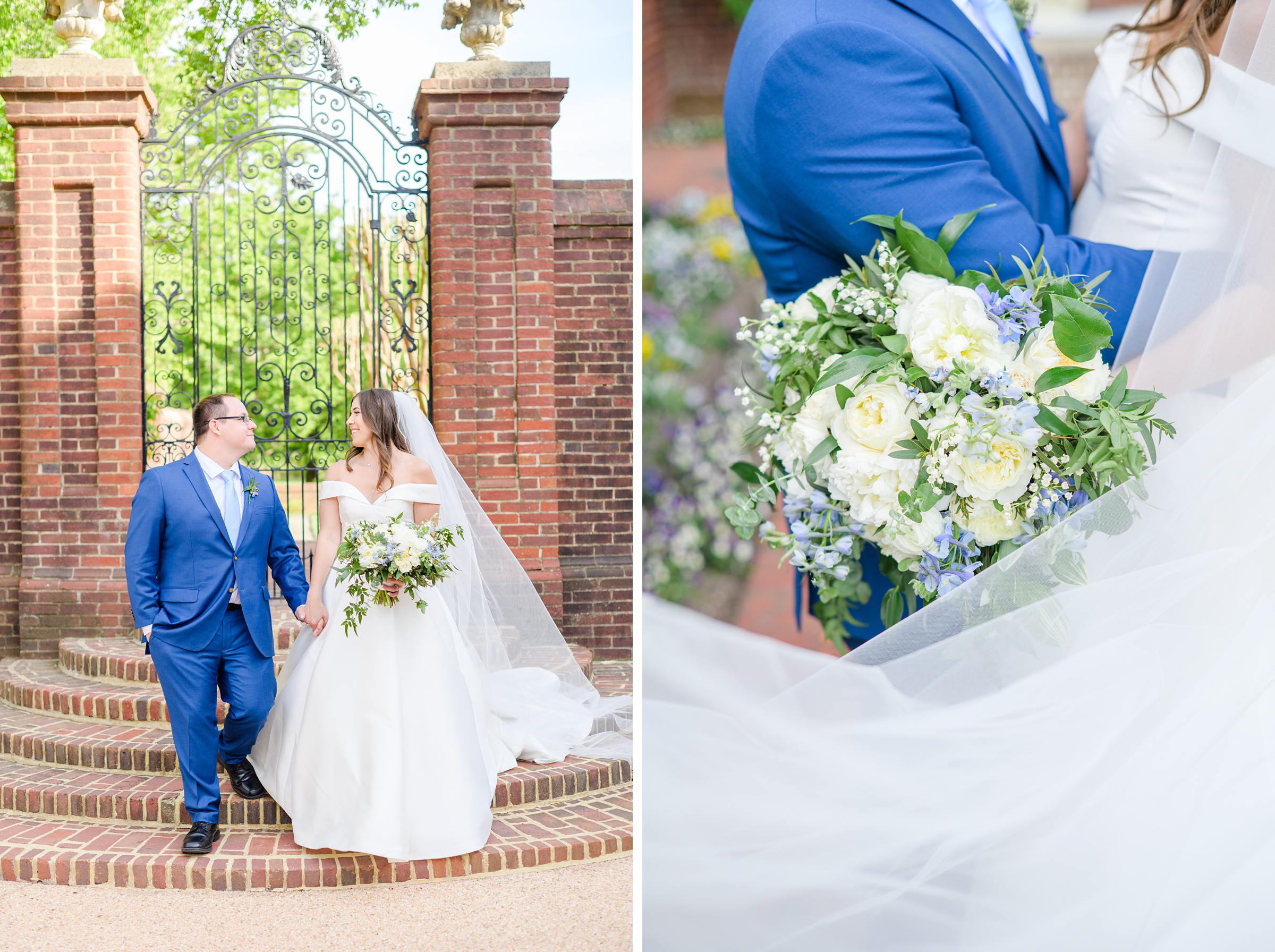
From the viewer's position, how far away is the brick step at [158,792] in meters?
4.05

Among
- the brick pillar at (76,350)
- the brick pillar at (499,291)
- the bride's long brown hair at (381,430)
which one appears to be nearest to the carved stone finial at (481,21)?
the brick pillar at (499,291)

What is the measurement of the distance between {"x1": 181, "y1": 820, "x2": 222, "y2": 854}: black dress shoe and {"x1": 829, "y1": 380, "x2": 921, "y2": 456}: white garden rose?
10.4 feet

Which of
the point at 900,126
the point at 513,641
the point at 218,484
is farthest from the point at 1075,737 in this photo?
the point at 513,641

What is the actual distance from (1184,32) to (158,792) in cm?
441

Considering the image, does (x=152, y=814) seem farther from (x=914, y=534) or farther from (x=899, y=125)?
(x=899, y=125)

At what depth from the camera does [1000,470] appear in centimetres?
151

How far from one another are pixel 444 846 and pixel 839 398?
8.78ft

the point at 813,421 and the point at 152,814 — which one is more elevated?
the point at 813,421

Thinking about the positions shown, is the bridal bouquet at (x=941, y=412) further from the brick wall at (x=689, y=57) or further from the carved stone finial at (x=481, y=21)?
the brick wall at (x=689, y=57)

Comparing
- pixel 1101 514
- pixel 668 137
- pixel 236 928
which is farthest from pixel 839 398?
pixel 668 137

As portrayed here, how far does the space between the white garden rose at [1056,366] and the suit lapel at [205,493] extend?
123 inches

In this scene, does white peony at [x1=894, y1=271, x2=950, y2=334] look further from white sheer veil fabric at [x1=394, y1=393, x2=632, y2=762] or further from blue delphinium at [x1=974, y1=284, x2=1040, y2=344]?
white sheer veil fabric at [x1=394, y1=393, x2=632, y2=762]

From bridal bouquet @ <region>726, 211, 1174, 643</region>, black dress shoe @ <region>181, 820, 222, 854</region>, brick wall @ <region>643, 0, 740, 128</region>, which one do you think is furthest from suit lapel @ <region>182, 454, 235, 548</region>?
brick wall @ <region>643, 0, 740, 128</region>

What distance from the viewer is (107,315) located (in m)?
6.05
